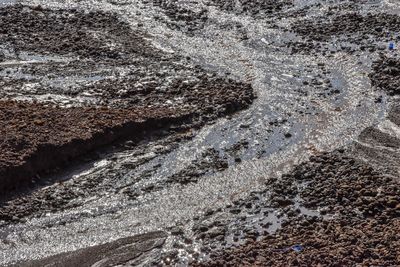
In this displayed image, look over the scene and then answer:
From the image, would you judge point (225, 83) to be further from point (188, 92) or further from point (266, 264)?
point (266, 264)

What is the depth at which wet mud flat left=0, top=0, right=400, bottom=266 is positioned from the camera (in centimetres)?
1077

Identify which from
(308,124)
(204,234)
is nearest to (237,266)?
(204,234)

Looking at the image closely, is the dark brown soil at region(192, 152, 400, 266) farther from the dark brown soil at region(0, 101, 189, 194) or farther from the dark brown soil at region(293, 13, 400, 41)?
the dark brown soil at region(293, 13, 400, 41)

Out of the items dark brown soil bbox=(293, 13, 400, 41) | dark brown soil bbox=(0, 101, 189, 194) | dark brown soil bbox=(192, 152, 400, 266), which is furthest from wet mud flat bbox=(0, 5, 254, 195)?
dark brown soil bbox=(293, 13, 400, 41)

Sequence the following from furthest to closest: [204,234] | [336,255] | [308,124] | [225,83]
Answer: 1. [225,83]
2. [308,124]
3. [204,234]
4. [336,255]

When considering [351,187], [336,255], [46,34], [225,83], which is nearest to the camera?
[336,255]

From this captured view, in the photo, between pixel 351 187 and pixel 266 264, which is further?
pixel 351 187

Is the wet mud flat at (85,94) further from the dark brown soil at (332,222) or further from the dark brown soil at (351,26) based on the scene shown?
the dark brown soil at (351,26)

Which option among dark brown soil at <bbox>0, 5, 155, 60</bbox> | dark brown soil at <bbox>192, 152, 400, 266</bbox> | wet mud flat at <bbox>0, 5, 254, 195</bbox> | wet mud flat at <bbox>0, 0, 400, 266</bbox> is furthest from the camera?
dark brown soil at <bbox>0, 5, 155, 60</bbox>

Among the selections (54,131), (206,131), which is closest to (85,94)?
(54,131)

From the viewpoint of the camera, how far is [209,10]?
20016mm

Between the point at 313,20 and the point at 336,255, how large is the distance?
34.2 ft

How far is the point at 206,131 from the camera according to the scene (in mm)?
13992

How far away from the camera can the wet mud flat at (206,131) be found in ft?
35.3
